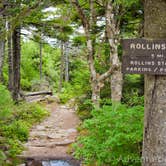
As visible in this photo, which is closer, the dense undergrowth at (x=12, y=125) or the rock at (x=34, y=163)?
the rock at (x=34, y=163)

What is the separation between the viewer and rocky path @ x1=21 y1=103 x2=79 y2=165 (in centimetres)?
1073

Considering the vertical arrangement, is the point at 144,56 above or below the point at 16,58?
below

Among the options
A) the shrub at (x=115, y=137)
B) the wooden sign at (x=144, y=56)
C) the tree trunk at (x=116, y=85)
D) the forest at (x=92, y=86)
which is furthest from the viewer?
the tree trunk at (x=116, y=85)

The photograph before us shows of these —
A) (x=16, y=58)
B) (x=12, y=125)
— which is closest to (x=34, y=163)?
(x=12, y=125)

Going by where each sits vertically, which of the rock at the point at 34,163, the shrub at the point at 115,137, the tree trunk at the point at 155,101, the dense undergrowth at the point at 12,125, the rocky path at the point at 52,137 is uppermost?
the tree trunk at the point at 155,101

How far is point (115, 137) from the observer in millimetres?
5953

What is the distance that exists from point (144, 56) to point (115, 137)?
5.78 ft

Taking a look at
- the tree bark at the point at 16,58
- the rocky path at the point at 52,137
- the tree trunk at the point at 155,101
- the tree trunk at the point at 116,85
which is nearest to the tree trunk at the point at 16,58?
the tree bark at the point at 16,58

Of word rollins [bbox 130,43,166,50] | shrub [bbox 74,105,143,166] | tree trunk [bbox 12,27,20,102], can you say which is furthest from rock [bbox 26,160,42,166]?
tree trunk [bbox 12,27,20,102]

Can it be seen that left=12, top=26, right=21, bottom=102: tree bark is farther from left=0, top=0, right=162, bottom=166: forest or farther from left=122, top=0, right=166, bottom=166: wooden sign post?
left=122, top=0, right=166, bottom=166: wooden sign post

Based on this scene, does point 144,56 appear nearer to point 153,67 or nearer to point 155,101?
point 153,67

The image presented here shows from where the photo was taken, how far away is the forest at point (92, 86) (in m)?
6.37

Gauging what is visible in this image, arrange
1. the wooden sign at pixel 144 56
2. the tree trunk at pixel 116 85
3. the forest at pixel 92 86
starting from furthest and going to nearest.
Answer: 1. the tree trunk at pixel 116 85
2. the forest at pixel 92 86
3. the wooden sign at pixel 144 56

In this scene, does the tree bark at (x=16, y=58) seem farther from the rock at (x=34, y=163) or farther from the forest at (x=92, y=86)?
the rock at (x=34, y=163)
